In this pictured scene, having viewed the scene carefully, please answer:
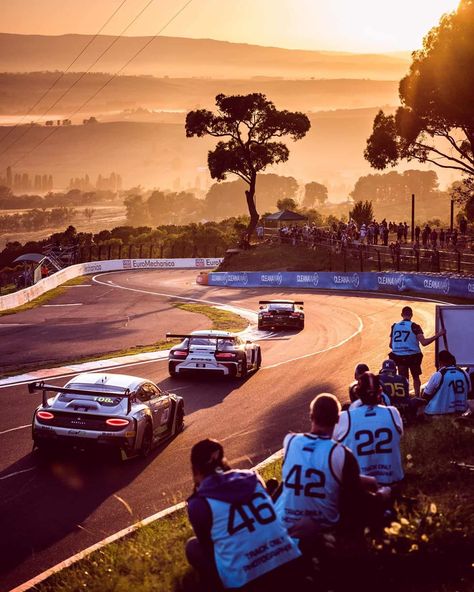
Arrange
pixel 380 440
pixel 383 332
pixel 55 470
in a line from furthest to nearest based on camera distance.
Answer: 1. pixel 383 332
2. pixel 55 470
3. pixel 380 440

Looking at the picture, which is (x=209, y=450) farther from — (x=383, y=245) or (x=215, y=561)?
(x=383, y=245)

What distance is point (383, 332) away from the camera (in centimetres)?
3469

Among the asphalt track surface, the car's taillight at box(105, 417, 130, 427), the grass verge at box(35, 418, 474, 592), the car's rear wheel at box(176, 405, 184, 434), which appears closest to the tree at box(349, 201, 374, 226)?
the asphalt track surface

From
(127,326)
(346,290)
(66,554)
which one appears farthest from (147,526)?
(346,290)

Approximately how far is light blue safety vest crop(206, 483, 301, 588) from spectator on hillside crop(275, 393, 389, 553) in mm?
550

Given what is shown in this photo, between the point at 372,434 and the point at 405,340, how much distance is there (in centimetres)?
915

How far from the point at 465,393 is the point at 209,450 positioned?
8656 mm

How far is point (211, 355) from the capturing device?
23.1 meters

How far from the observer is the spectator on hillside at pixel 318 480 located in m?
7.40

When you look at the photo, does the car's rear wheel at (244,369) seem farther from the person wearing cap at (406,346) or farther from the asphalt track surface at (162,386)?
the person wearing cap at (406,346)

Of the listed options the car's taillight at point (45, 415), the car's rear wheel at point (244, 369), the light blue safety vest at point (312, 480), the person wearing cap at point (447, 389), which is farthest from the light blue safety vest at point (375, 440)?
the car's rear wheel at point (244, 369)

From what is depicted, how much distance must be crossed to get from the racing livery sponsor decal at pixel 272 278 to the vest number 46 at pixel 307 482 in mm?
56312

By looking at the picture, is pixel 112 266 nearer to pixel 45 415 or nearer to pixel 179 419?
pixel 179 419

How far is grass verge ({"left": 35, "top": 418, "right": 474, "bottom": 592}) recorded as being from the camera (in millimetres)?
7785
